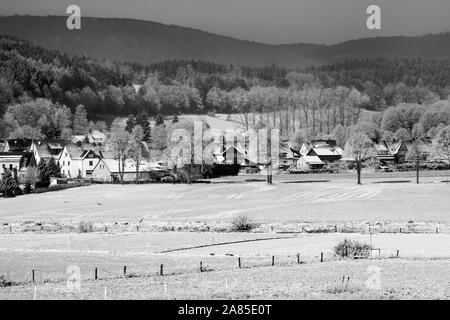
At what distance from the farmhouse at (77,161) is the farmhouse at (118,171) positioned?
275 cm

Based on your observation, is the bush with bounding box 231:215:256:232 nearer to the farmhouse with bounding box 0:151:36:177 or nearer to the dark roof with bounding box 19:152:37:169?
the farmhouse with bounding box 0:151:36:177

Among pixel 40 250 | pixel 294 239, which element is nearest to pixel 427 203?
pixel 294 239

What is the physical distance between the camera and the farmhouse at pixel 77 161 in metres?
167

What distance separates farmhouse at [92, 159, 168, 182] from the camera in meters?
160

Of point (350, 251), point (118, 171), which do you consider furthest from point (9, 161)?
point (350, 251)

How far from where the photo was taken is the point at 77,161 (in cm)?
16938

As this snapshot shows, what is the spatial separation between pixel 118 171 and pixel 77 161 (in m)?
12.2

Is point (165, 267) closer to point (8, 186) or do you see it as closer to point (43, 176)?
point (8, 186)

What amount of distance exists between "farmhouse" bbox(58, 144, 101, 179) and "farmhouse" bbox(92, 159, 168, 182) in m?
2.75

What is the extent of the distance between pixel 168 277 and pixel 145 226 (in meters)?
35.1

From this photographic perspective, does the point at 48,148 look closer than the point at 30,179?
No

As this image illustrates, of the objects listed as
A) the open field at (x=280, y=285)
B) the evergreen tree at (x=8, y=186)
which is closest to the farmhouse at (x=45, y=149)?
the evergreen tree at (x=8, y=186)

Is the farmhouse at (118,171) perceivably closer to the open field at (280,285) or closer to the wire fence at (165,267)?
the wire fence at (165,267)

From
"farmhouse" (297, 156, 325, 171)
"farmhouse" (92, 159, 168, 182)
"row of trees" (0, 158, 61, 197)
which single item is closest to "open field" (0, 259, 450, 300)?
"row of trees" (0, 158, 61, 197)
